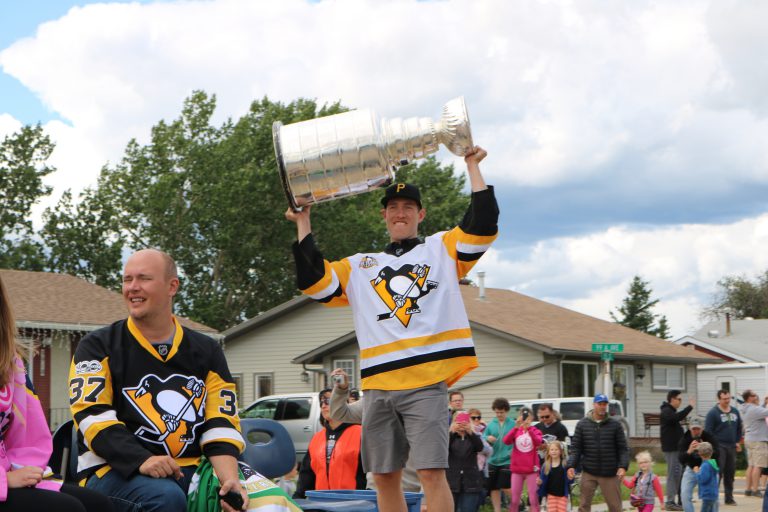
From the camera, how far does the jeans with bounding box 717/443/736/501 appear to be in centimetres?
1959

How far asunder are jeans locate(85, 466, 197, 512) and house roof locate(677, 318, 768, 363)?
58.5m

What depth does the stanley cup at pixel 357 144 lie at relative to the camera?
19.2ft

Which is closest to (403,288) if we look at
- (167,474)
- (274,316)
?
(167,474)

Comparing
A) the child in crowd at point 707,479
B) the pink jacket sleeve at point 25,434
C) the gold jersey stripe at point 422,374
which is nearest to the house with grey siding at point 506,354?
the child in crowd at point 707,479

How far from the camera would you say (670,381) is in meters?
41.9

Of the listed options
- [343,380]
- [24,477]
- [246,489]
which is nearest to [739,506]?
[343,380]

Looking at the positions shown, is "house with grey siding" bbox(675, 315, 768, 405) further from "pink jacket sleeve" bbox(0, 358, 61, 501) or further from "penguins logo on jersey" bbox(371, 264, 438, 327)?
"pink jacket sleeve" bbox(0, 358, 61, 501)

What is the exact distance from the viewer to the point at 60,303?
1276 inches

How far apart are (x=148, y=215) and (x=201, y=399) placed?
48911mm

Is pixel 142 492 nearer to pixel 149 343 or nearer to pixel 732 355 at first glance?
pixel 149 343

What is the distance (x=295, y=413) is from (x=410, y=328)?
21.5 metres

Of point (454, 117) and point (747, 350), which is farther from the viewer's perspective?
point (747, 350)

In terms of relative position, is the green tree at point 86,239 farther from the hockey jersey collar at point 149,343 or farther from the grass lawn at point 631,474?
the hockey jersey collar at point 149,343

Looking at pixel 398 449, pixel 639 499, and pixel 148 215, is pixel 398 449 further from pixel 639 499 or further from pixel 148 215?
pixel 148 215
